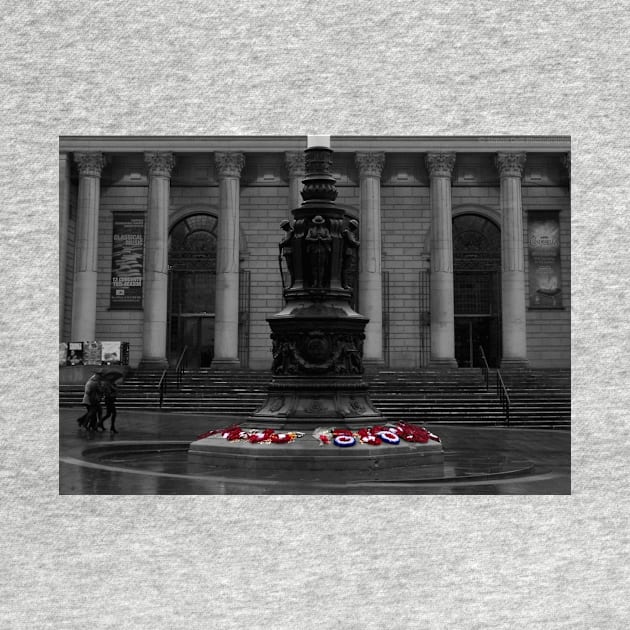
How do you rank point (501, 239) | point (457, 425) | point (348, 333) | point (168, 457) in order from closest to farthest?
point (348, 333) → point (168, 457) → point (457, 425) → point (501, 239)

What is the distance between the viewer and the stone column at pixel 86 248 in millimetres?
35806

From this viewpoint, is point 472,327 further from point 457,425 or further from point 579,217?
point 579,217

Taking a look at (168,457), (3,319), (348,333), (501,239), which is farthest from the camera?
(501,239)

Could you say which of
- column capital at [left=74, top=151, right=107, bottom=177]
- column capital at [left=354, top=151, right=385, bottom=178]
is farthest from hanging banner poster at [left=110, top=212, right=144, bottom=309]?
column capital at [left=354, top=151, right=385, bottom=178]

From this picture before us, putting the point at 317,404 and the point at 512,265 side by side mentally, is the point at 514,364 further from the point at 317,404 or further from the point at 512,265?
the point at 317,404

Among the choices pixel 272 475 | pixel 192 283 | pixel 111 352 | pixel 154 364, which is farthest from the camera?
pixel 192 283

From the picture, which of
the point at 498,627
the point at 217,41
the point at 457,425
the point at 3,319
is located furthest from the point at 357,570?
the point at 457,425

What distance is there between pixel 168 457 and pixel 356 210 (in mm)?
26923

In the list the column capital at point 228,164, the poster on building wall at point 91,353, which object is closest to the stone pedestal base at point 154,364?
the poster on building wall at point 91,353

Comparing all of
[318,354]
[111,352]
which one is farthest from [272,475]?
[111,352]

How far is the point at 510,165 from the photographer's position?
1443 inches

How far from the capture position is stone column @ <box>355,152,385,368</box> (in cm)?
3572

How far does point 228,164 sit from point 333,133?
101ft

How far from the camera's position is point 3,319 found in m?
5.76
